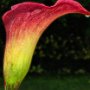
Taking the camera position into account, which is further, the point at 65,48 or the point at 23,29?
the point at 65,48

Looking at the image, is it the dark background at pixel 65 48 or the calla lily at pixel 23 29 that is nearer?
the calla lily at pixel 23 29

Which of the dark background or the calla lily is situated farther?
the dark background

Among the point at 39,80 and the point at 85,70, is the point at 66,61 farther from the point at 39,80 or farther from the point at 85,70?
the point at 39,80

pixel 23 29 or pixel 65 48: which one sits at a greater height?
pixel 23 29

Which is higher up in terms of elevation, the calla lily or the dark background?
the calla lily
